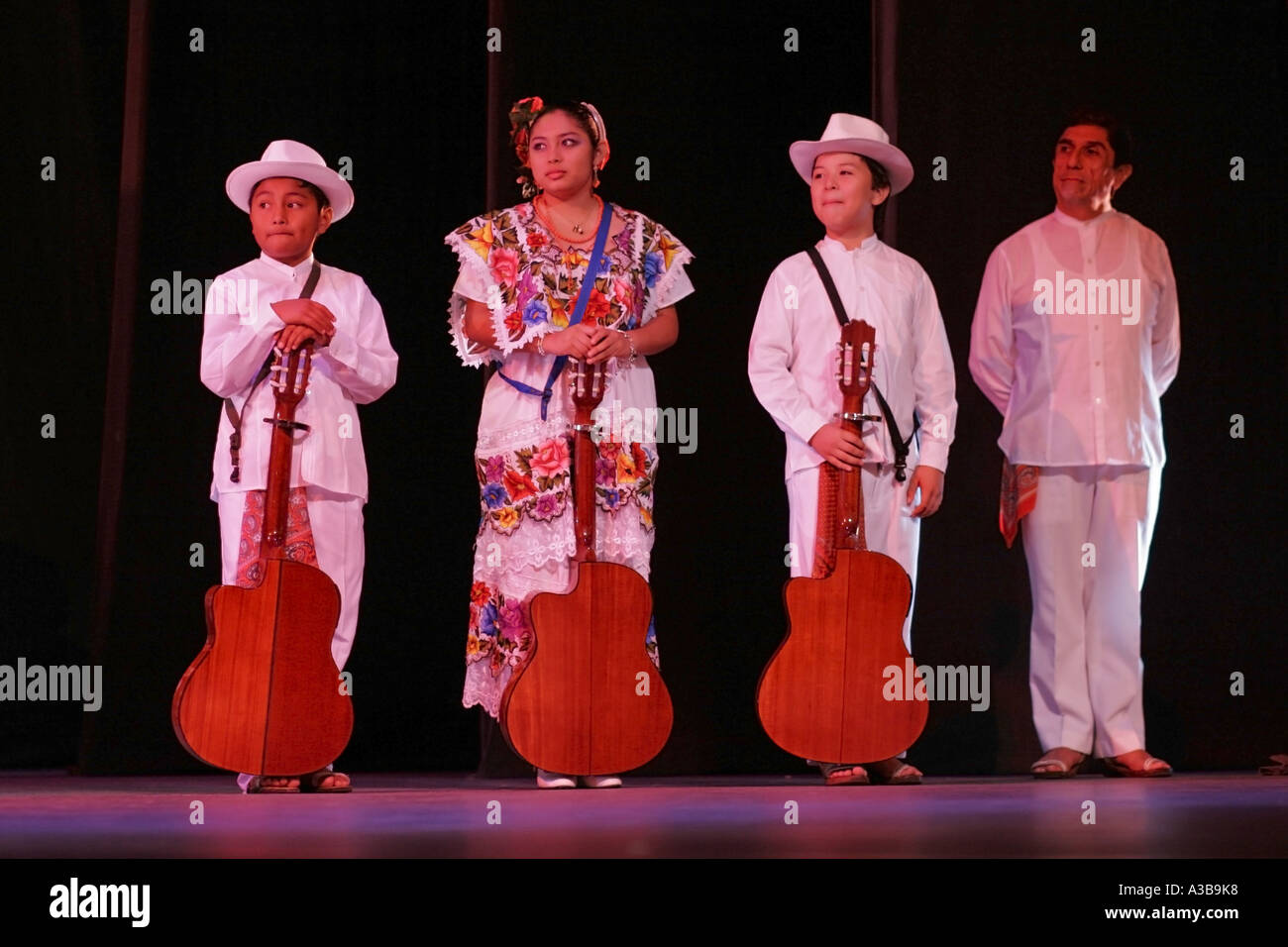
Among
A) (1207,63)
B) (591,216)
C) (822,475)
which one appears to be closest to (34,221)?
(591,216)

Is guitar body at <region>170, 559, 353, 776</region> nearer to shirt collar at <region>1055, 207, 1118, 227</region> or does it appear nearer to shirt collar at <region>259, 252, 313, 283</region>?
shirt collar at <region>259, 252, 313, 283</region>

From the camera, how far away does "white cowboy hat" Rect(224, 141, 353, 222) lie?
5.43 meters

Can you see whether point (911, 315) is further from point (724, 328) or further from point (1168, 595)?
point (1168, 595)

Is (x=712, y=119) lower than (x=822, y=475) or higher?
higher

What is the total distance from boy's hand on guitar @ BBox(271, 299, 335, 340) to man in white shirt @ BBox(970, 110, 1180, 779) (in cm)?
214

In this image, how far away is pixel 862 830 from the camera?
4.06 metres

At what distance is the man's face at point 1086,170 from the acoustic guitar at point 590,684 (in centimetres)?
199

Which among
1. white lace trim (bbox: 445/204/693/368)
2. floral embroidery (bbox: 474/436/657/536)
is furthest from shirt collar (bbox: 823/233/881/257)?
floral embroidery (bbox: 474/436/657/536)

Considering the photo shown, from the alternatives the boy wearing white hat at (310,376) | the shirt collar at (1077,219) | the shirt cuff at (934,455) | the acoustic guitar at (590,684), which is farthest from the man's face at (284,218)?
the shirt collar at (1077,219)

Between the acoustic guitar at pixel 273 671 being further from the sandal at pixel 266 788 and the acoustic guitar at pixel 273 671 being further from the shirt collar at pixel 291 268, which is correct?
the shirt collar at pixel 291 268

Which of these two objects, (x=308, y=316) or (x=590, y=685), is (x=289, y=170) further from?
(x=590, y=685)

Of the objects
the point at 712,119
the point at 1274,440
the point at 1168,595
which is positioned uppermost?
the point at 712,119
